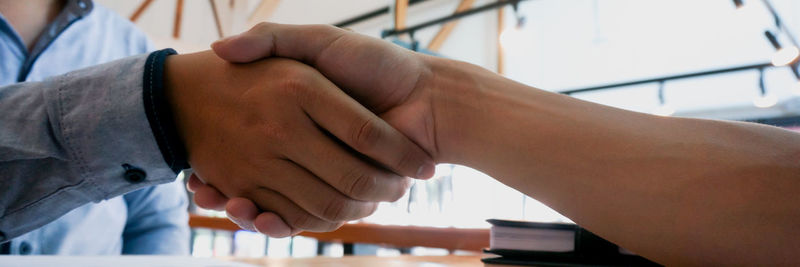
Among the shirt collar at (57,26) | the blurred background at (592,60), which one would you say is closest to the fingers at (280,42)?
the shirt collar at (57,26)

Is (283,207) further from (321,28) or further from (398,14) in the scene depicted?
(398,14)

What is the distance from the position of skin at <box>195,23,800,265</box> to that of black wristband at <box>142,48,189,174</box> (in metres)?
0.07

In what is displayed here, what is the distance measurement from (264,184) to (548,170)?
358mm

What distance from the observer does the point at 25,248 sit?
94 centimetres

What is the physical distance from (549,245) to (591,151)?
0.23 meters

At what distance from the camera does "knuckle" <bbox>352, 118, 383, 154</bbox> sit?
25.5 inches

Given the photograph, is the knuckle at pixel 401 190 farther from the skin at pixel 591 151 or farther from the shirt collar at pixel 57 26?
the shirt collar at pixel 57 26

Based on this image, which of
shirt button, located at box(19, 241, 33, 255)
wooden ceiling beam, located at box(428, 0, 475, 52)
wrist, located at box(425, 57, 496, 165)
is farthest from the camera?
wooden ceiling beam, located at box(428, 0, 475, 52)

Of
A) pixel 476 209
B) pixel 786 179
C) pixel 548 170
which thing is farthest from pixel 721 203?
pixel 476 209

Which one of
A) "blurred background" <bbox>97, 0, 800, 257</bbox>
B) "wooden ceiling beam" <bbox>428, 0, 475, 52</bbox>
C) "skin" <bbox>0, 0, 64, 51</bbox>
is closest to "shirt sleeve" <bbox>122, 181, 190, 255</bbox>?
"skin" <bbox>0, 0, 64, 51</bbox>

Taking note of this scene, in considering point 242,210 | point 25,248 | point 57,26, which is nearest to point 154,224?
point 25,248

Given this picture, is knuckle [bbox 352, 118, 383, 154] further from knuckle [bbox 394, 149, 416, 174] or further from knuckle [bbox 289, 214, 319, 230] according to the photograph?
knuckle [bbox 289, 214, 319, 230]

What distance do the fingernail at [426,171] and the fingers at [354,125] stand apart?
0.03 m

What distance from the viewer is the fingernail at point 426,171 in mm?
723
